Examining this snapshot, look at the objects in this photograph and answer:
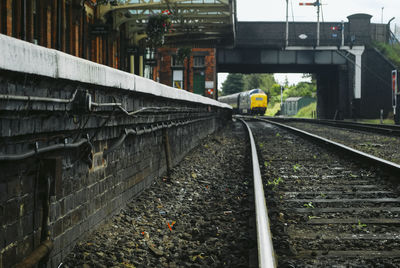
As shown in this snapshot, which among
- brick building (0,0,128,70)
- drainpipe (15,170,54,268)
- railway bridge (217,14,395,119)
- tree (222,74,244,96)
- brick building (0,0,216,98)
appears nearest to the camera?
drainpipe (15,170,54,268)

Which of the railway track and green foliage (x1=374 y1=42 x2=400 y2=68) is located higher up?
green foliage (x1=374 y1=42 x2=400 y2=68)

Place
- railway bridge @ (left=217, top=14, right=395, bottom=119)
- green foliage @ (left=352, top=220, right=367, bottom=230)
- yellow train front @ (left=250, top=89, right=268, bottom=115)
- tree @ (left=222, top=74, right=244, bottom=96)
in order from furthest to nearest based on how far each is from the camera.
Result: 1. tree @ (left=222, top=74, right=244, bottom=96)
2. yellow train front @ (left=250, top=89, right=268, bottom=115)
3. railway bridge @ (left=217, top=14, right=395, bottom=119)
4. green foliage @ (left=352, top=220, right=367, bottom=230)

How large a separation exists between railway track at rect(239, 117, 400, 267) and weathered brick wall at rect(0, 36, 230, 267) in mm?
1592

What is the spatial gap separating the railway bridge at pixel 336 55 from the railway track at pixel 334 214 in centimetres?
2800

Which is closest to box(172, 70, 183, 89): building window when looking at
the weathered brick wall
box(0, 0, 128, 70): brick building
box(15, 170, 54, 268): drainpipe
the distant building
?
box(0, 0, 128, 70): brick building

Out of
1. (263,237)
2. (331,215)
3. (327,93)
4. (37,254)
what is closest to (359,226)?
(331,215)

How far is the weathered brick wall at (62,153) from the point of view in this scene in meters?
2.54

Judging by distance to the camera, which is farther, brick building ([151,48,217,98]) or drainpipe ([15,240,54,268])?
brick building ([151,48,217,98])

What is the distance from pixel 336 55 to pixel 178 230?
113 feet

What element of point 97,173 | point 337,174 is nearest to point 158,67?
point 337,174

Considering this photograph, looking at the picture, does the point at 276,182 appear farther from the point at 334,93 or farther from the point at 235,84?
the point at 235,84

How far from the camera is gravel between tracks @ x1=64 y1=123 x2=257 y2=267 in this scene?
3.43 metres

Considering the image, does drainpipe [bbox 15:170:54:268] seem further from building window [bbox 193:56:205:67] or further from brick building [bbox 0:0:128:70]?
building window [bbox 193:56:205:67]

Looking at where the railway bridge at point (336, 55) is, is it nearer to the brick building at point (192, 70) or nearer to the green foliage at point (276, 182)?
the brick building at point (192, 70)
